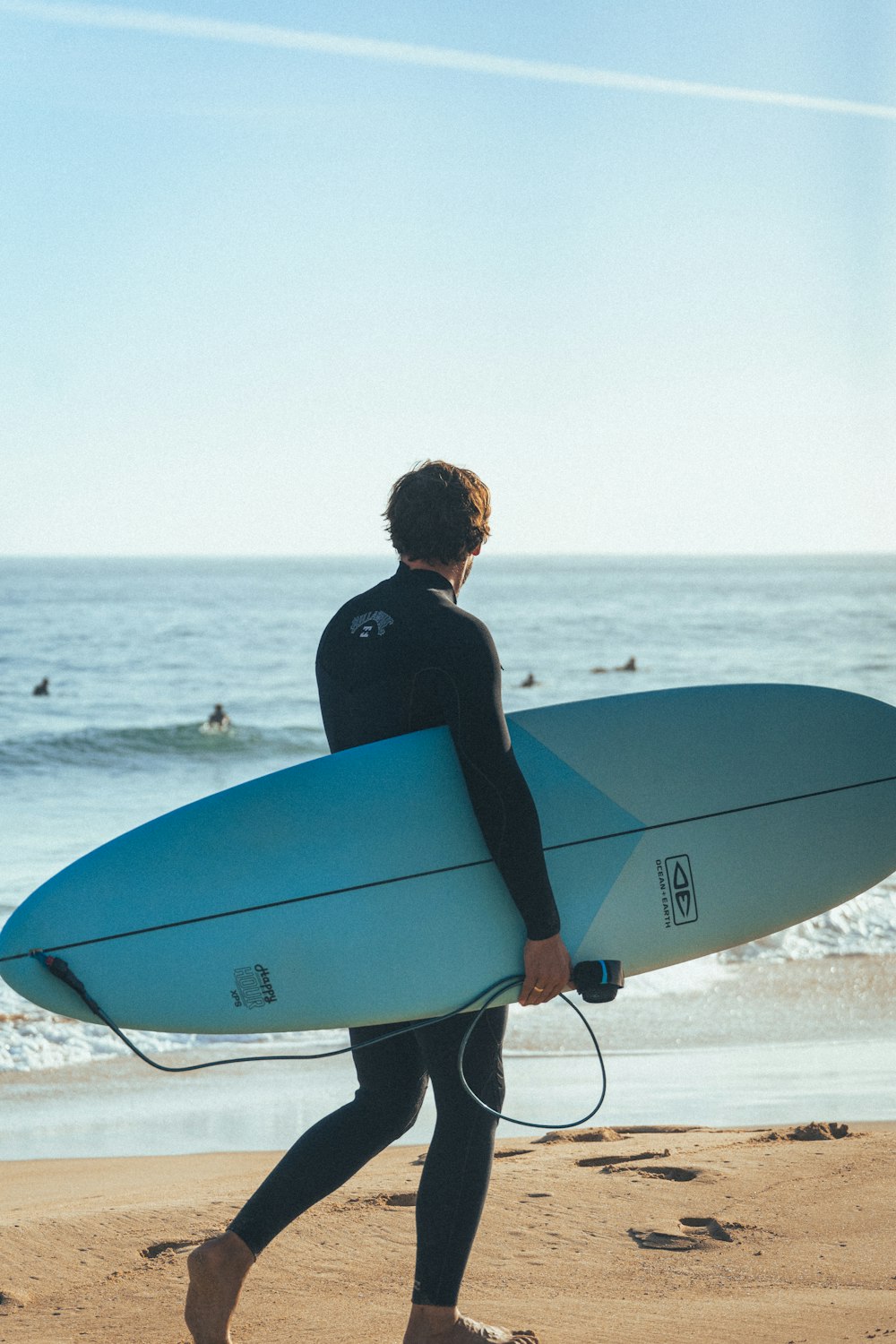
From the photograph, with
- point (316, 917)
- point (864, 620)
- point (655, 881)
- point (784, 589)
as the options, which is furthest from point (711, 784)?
point (784, 589)

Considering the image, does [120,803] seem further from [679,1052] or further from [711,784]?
[711,784]

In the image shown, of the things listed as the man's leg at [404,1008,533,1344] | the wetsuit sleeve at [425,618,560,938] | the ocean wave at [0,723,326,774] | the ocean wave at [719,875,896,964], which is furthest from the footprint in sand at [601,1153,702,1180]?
the ocean wave at [0,723,326,774]

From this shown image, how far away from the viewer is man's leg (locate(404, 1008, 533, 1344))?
193 cm

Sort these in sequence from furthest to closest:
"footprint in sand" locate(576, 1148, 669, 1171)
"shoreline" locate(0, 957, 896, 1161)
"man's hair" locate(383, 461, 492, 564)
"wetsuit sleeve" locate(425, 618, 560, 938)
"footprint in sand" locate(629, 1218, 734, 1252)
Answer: "shoreline" locate(0, 957, 896, 1161) < "footprint in sand" locate(576, 1148, 669, 1171) < "footprint in sand" locate(629, 1218, 734, 1252) < "man's hair" locate(383, 461, 492, 564) < "wetsuit sleeve" locate(425, 618, 560, 938)

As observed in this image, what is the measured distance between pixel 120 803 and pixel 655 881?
451 inches

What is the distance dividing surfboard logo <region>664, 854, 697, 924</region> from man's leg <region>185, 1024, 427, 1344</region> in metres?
0.69

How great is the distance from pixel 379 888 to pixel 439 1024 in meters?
0.33

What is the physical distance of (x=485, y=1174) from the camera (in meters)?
1.95

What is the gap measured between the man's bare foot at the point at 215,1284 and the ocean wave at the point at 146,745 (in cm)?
1426

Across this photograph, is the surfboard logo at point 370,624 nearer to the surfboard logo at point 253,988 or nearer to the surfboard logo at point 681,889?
the surfboard logo at point 253,988

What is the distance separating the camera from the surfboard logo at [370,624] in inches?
78.1

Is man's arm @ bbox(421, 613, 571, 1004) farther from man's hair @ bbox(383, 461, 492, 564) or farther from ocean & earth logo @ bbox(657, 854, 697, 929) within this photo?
ocean & earth logo @ bbox(657, 854, 697, 929)

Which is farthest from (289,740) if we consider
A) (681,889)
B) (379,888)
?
(379,888)

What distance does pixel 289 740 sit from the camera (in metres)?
18.7
